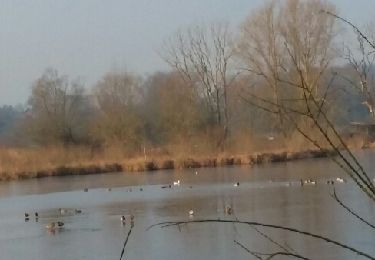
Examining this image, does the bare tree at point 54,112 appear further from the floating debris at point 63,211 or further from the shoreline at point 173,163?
the floating debris at point 63,211

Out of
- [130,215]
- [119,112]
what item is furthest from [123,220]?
[119,112]

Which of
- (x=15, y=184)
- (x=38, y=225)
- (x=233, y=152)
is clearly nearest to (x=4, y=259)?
(x=38, y=225)

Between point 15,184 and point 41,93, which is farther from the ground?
point 41,93

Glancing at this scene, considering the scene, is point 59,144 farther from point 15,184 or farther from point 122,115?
point 15,184

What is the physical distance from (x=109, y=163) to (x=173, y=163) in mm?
2430

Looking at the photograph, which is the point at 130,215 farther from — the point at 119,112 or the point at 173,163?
the point at 119,112

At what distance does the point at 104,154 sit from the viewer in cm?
3044

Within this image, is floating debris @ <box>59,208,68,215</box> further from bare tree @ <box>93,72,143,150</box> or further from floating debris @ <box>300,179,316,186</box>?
bare tree @ <box>93,72,143,150</box>

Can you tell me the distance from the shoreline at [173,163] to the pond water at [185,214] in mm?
2854

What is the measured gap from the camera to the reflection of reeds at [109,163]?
1067 inches

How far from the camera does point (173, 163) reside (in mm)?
27641

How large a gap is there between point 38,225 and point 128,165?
555 inches

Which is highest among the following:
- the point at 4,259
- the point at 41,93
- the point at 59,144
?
the point at 41,93

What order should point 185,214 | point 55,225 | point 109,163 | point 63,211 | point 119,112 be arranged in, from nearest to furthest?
point 55,225 < point 185,214 < point 63,211 < point 109,163 < point 119,112
